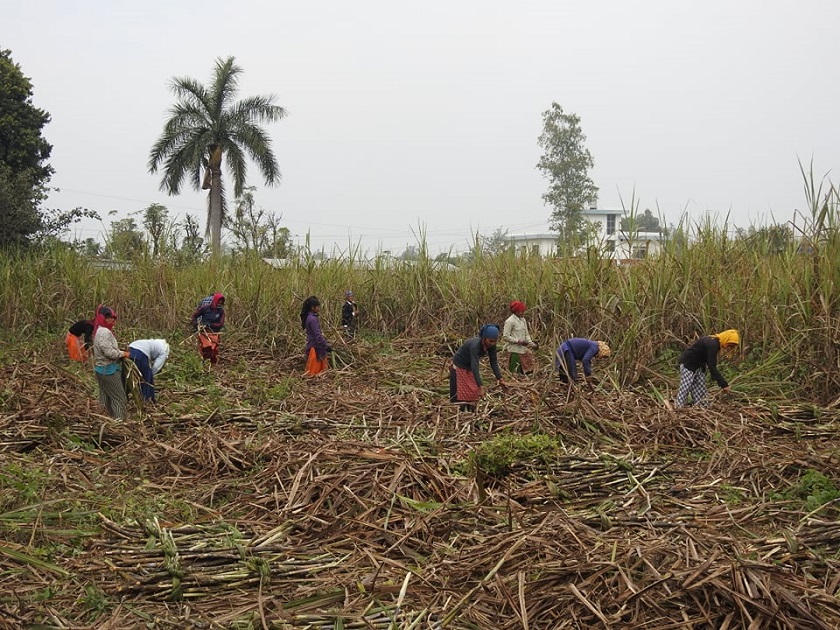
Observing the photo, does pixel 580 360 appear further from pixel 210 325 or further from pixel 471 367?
pixel 210 325

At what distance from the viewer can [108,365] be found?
24.6 ft

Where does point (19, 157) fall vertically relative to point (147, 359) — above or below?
above

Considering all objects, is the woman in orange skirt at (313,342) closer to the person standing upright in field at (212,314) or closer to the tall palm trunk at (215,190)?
the person standing upright in field at (212,314)

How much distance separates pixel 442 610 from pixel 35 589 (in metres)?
1.96

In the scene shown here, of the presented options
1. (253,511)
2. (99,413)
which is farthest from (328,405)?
(253,511)

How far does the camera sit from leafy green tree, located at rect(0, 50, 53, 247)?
54.6ft

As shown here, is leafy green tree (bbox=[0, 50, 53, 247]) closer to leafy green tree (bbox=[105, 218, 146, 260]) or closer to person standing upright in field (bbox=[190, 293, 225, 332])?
leafy green tree (bbox=[105, 218, 146, 260])

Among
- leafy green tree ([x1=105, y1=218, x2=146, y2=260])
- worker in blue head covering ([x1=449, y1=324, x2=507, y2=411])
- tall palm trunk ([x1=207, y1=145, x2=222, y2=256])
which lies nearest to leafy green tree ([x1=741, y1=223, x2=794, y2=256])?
worker in blue head covering ([x1=449, y1=324, x2=507, y2=411])

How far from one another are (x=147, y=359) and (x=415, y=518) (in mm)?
4568

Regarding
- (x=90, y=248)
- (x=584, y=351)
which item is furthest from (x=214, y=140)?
(x=584, y=351)

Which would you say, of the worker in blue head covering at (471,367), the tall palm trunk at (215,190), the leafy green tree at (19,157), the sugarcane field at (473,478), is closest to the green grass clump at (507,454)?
the sugarcane field at (473,478)

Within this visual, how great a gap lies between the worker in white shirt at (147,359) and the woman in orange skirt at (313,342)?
2.47 metres

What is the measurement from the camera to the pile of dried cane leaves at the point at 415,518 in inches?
141

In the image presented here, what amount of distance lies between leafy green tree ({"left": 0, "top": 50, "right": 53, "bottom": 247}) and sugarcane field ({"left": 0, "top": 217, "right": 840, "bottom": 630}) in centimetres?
644
